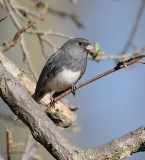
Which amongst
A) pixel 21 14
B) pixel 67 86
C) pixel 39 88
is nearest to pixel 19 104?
pixel 39 88

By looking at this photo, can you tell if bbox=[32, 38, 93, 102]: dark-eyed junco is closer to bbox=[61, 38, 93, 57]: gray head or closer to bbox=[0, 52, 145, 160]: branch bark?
bbox=[61, 38, 93, 57]: gray head

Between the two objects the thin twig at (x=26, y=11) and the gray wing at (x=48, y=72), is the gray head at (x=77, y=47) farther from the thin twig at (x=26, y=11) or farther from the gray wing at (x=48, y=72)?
the thin twig at (x=26, y=11)

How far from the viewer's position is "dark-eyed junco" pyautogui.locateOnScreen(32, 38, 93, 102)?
280cm

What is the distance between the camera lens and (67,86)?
290 cm

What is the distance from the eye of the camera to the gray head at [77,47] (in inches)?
116

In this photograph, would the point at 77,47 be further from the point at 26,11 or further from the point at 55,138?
the point at 55,138

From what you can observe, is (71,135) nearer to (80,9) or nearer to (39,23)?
(39,23)

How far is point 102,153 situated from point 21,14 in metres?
2.04

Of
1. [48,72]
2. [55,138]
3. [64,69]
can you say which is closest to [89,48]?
[64,69]

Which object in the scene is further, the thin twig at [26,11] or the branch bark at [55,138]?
the thin twig at [26,11]

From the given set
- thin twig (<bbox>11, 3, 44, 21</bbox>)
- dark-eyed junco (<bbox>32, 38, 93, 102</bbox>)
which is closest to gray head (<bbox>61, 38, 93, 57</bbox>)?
dark-eyed junco (<bbox>32, 38, 93, 102</bbox>)

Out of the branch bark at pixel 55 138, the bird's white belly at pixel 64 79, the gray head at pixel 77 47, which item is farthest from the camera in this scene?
the gray head at pixel 77 47

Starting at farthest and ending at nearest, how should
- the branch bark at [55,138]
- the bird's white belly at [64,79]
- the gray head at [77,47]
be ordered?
the gray head at [77,47] < the bird's white belly at [64,79] < the branch bark at [55,138]

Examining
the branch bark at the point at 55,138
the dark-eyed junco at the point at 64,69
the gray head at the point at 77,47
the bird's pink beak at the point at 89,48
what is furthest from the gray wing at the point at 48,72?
the branch bark at the point at 55,138
